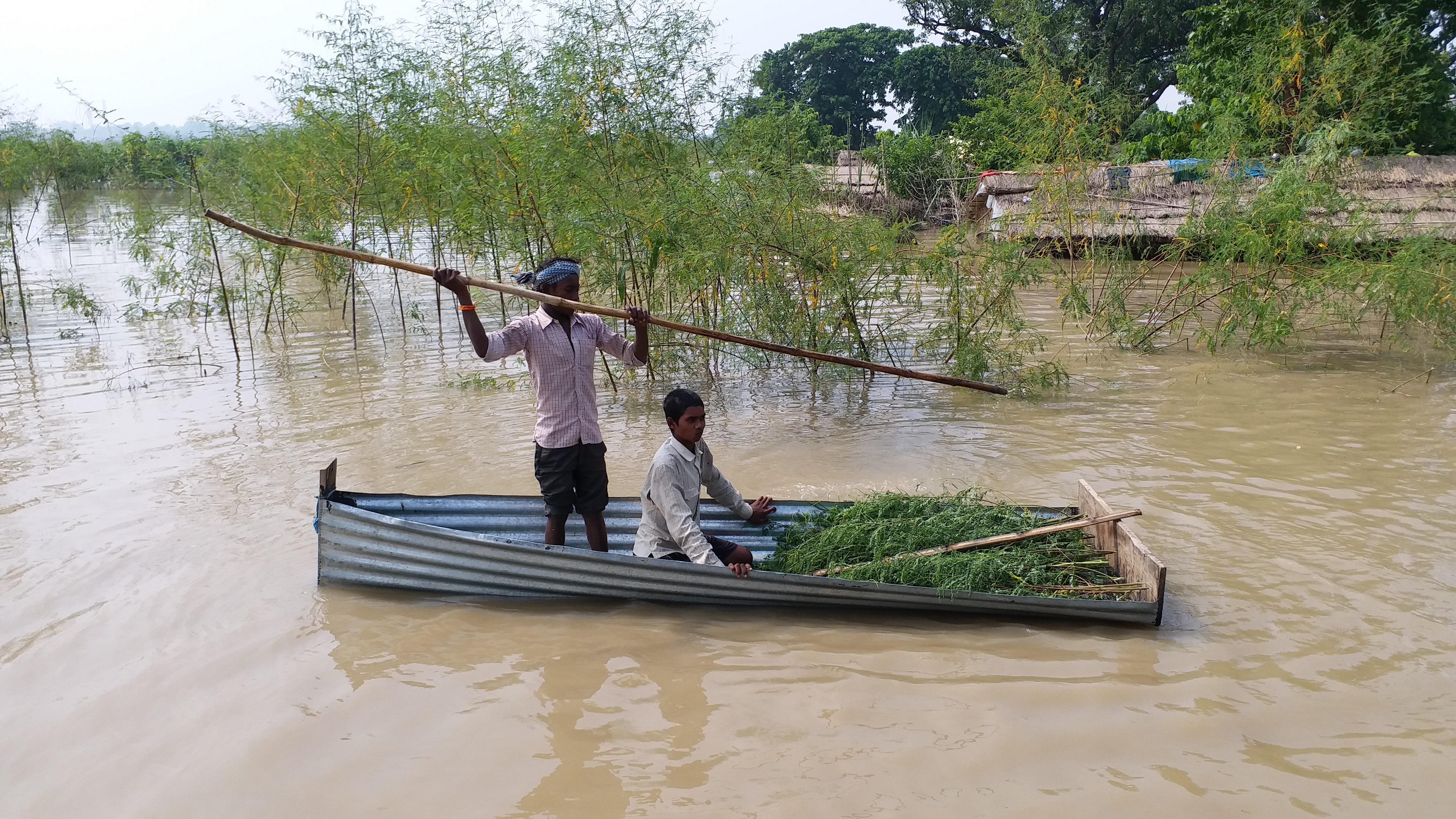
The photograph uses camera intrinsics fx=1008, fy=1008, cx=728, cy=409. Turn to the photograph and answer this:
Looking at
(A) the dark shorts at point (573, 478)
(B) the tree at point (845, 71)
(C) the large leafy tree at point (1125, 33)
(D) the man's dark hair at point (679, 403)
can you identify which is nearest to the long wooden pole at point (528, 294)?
(D) the man's dark hair at point (679, 403)

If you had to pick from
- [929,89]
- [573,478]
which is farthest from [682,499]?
[929,89]

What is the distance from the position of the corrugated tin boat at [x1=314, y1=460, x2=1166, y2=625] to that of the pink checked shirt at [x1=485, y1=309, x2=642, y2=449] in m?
0.46

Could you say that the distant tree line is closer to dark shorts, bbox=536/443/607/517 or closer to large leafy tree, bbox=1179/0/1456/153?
large leafy tree, bbox=1179/0/1456/153

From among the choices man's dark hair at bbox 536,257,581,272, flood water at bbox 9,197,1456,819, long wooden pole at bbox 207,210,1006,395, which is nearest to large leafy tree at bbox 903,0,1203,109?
flood water at bbox 9,197,1456,819

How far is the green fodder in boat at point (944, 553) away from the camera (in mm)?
3920

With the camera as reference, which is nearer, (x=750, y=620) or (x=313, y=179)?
(x=750, y=620)

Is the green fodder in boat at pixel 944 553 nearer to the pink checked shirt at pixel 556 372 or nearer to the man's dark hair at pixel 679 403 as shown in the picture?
the man's dark hair at pixel 679 403

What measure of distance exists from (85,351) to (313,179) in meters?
2.65

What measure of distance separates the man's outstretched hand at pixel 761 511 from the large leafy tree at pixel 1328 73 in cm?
601

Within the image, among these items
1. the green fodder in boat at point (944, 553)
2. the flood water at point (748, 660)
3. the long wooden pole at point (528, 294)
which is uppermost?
the long wooden pole at point (528, 294)

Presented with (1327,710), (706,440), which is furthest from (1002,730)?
(706,440)

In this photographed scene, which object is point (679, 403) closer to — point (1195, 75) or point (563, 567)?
point (563, 567)

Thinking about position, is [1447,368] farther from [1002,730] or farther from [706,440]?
[1002,730]

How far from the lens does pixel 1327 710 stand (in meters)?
3.28
